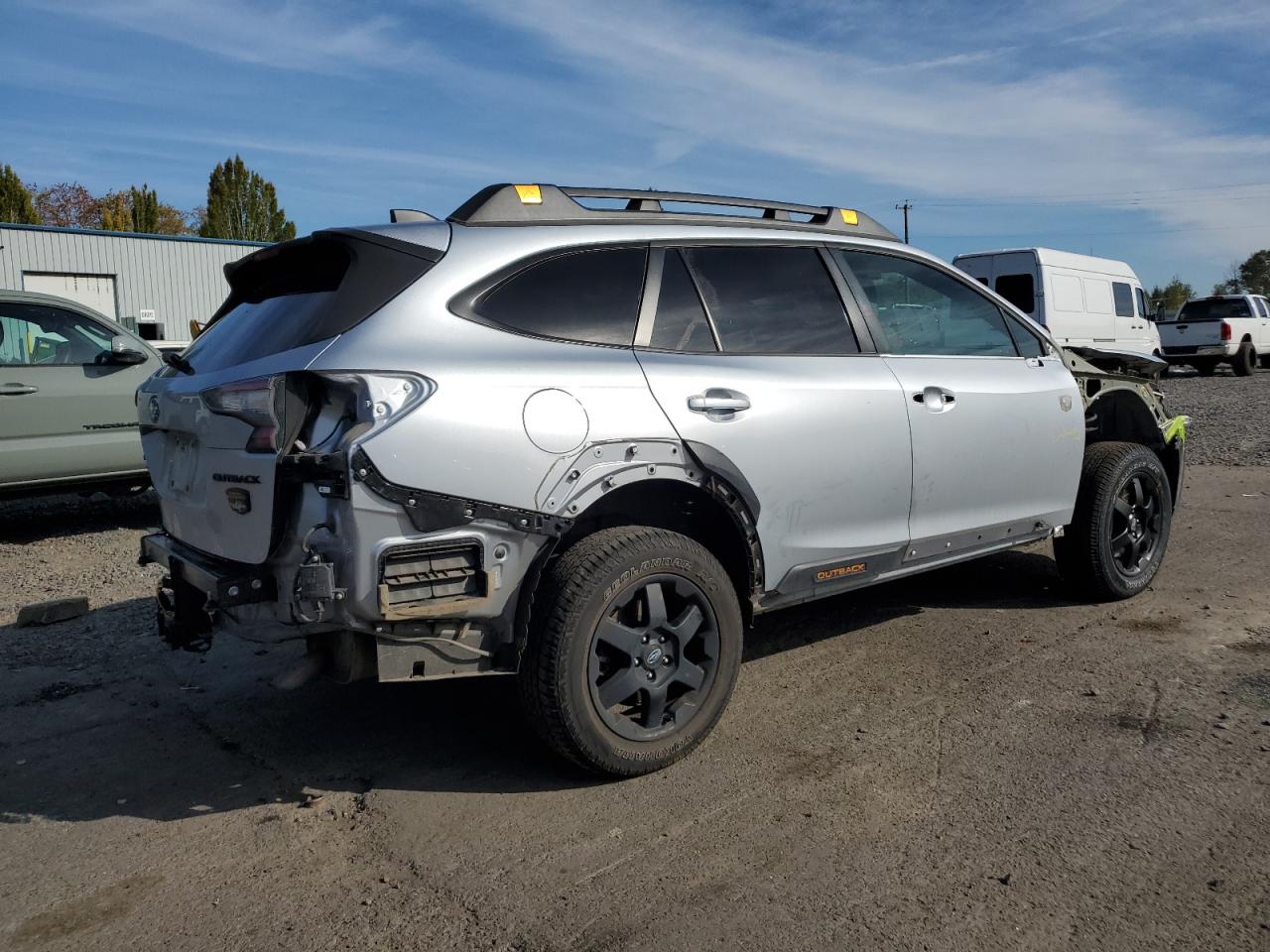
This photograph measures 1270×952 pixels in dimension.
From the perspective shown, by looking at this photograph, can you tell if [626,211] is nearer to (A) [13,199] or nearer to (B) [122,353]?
(B) [122,353]

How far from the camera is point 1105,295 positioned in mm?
19625

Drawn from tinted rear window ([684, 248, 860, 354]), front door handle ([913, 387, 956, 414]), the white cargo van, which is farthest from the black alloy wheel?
the white cargo van

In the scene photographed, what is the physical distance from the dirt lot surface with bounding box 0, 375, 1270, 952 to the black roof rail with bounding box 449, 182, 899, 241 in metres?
1.66

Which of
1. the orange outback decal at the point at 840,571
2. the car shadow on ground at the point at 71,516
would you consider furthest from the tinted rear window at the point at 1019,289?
the orange outback decal at the point at 840,571

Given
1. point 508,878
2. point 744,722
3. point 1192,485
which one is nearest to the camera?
point 508,878

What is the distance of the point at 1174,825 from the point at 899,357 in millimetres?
2018

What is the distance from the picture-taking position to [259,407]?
302 centimetres

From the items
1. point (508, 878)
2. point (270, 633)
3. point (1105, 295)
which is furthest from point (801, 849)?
point (1105, 295)

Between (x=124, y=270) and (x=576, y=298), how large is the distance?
27.3m

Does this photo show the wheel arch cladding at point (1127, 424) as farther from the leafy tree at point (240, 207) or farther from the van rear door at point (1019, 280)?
the leafy tree at point (240, 207)

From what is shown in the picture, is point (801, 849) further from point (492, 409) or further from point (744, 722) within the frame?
point (492, 409)

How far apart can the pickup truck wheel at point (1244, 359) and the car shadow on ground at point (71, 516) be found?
2543 centimetres

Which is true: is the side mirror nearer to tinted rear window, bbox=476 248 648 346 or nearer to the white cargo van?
tinted rear window, bbox=476 248 648 346

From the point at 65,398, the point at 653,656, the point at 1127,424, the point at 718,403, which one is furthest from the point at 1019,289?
the point at 653,656
